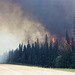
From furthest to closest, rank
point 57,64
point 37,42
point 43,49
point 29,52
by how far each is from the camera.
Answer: point 37,42 < point 29,52 < point 43,49 < point 57,64

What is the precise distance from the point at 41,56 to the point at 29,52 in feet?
64.3

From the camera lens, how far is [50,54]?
104938mm

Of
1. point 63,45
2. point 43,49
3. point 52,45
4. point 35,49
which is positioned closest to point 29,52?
point 35,49

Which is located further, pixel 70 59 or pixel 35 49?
pixel 35 49

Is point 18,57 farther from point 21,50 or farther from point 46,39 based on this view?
point 46,39

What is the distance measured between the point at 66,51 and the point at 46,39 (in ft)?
179

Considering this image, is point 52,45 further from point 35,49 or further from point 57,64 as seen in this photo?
point 57,64

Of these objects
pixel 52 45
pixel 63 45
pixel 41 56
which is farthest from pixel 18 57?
pixel 63 45

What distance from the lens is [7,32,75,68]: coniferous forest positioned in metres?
74.9

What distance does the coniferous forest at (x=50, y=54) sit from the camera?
246 ft

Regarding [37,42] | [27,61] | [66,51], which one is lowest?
[27,61]

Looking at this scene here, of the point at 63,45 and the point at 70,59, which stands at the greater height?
the point at 63,45

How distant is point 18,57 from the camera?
12775 cm

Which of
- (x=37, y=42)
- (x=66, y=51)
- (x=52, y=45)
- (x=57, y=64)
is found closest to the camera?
(x=57, y=64)
